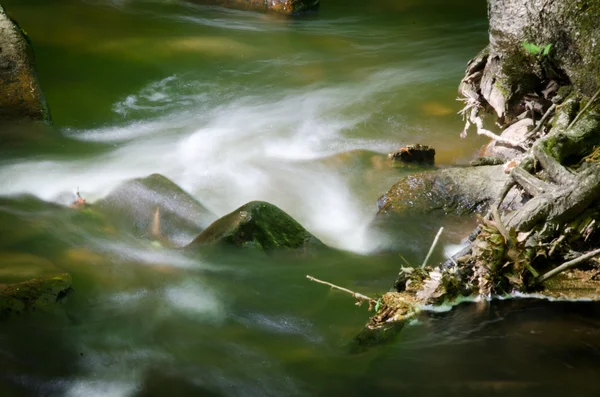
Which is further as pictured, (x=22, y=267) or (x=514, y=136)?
(x=514, y=136)

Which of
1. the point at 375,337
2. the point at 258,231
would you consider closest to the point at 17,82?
the point at 258,231

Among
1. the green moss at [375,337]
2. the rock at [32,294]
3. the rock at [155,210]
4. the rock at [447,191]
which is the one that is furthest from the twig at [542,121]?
the rock at [32,294]

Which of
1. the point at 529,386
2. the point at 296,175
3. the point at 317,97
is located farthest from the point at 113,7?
the point at 529,386

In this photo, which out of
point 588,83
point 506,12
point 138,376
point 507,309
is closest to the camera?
point 138,376

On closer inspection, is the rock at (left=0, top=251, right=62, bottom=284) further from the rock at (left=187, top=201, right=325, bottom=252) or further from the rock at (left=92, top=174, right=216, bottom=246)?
the rock at (left=187, top=201, right=325, bottom=252)

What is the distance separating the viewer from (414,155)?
7574 millimetres

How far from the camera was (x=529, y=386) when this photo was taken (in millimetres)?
3539

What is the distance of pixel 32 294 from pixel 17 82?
451cm

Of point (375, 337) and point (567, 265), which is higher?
point (567, 265)

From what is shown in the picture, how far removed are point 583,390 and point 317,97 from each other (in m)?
7.29

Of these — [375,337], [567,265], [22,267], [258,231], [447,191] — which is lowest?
[22,267]

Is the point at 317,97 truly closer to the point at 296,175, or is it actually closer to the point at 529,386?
the point at 296,175

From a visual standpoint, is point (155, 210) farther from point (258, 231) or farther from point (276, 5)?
point (276, 5)

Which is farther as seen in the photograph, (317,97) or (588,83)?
(317,97)
